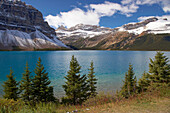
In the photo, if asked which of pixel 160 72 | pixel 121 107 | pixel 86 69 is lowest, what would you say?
pixel 86 69

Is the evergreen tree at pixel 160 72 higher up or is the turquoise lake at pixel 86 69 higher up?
the evergreen tree at pixel 160 72

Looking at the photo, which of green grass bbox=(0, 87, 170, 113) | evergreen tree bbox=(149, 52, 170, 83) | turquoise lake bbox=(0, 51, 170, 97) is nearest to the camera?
green grass bbox=(0, 87, 170, 113)

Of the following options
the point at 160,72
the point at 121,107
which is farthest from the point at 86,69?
the point at 121,107

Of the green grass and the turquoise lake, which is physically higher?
the green grass

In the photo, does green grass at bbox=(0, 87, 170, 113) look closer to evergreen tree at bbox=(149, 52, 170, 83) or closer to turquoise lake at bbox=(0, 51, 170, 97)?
evergreen tree at bbox=(149, 52, 170, 83)

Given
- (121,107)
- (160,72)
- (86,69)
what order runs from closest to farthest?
(121,107) < (160,72) < (86,69)

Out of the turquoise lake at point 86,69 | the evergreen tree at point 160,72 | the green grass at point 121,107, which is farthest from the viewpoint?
the turquoise lake at point 86,69

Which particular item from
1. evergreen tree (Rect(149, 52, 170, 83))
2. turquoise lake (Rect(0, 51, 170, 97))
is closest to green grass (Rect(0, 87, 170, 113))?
evergreen tree (Rect(149, 52, 170, 83))

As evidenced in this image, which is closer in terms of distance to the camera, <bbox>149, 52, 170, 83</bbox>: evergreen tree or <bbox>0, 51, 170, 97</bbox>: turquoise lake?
<bbox>149, 52, 170, 83</bbox>: evergreen tree

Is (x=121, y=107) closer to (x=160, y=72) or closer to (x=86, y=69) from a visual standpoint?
(x=160, y=72)

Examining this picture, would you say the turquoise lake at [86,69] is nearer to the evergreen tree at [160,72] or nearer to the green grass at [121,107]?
the evergreen tree at [160,72]

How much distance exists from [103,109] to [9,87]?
55.8ft

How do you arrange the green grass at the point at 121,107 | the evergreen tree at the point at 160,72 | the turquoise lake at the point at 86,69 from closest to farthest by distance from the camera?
1. the green grass at the point at 121,107
2. the evergreen tree at the point at 160,72
3. the turquoise lake at the point at 86,69

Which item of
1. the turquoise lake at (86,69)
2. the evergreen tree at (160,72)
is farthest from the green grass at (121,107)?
the turquoise lake at (86,69)
